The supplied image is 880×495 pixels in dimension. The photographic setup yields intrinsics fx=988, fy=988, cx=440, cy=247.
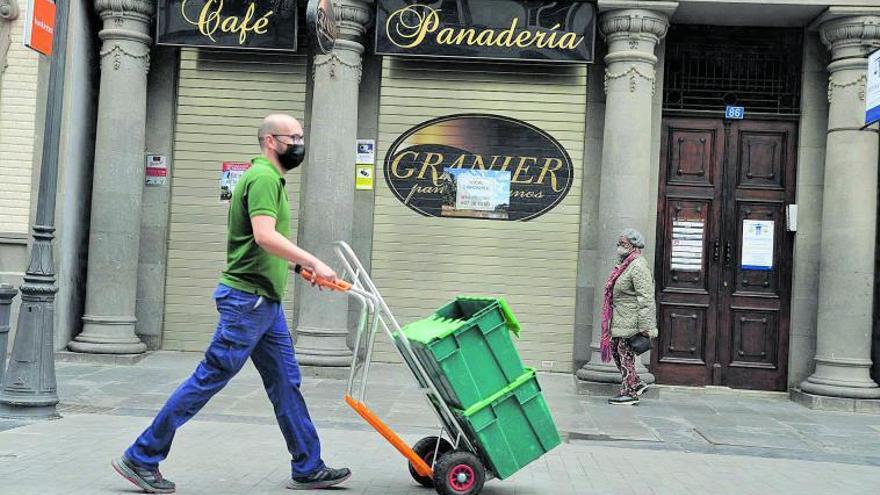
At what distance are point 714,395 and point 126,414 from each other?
22.1ft

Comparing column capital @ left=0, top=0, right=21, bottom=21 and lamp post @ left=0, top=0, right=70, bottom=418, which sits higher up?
column capital @ left=0, top=0, right=21, bottom=21

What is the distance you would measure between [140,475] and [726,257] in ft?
27.3

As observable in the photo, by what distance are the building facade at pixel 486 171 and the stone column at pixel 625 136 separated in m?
0.14

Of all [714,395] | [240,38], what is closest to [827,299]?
[714,395]

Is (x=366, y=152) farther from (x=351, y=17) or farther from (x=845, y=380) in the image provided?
(x=845, y=380)

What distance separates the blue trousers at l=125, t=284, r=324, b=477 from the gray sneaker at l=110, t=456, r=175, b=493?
0.04 m

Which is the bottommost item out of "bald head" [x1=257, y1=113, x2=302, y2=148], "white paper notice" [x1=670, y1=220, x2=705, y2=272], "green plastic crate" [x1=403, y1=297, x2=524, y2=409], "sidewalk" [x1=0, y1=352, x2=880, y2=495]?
"sidewalk" [x1=0, y1=352, x2=880, y2=495]

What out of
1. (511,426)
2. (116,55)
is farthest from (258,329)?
(116,55)

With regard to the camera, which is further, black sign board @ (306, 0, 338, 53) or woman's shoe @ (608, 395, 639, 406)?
woman's shoe @ (608, 395, 639, 406)

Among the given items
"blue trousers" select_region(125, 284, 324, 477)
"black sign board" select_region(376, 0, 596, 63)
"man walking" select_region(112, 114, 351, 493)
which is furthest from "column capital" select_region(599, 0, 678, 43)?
"blue trousers" select_region(125, 284, 324, 477)

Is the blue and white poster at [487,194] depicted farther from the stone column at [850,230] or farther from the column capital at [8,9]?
the column capital at [8,9]

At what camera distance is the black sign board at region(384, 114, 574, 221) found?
1201 centimetres

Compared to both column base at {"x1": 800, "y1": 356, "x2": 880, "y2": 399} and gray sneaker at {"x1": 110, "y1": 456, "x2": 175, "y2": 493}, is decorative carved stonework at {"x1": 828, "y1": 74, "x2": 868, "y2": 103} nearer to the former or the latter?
column base at {"x1": 800, "y1": 356, "x2": 880, "y2": 399}

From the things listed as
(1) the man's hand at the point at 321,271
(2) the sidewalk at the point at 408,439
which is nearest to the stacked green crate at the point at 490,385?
(2) the sidewalk at the point at 408,439
